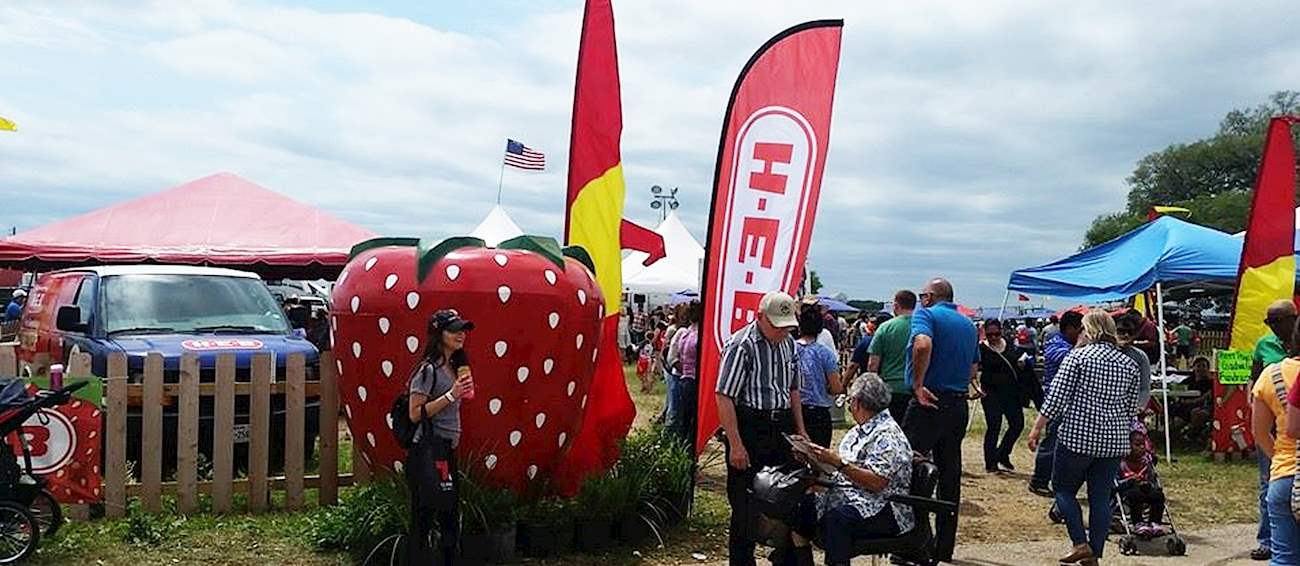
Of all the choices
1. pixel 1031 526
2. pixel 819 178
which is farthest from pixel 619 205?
pixel 1031 526

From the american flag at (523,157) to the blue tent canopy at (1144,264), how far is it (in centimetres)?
1333

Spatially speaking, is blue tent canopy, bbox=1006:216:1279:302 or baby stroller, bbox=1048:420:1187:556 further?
blue tent canopy, bbox=1006:216:1279:302

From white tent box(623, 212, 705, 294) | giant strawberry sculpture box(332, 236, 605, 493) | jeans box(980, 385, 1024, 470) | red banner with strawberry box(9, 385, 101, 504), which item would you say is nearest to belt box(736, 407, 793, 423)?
giant strawberry sculpture box(332, 236, 605, 493)

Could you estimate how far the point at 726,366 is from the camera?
5.84 metres

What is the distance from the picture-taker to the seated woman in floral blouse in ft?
17.1

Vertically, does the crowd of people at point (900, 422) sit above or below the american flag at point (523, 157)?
below

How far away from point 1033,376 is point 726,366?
6.31 meters

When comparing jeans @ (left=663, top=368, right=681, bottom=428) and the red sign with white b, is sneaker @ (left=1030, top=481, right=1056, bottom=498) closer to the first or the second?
jeans @ (left=663, top=368, right=681, bottom=428)

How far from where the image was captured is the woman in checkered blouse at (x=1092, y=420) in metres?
6.22

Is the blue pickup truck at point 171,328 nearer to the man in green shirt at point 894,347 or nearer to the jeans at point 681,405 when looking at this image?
the jeans at point 681,405

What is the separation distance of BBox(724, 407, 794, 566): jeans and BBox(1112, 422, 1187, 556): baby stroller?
9.55 feet

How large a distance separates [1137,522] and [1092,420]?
203 cm

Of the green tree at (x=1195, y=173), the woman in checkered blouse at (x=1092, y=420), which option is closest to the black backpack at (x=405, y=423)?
the woman in checkered blouse at (x=1092, y=420)

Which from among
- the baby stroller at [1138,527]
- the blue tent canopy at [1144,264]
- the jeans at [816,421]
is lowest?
the baby stroller at [1138,527]
